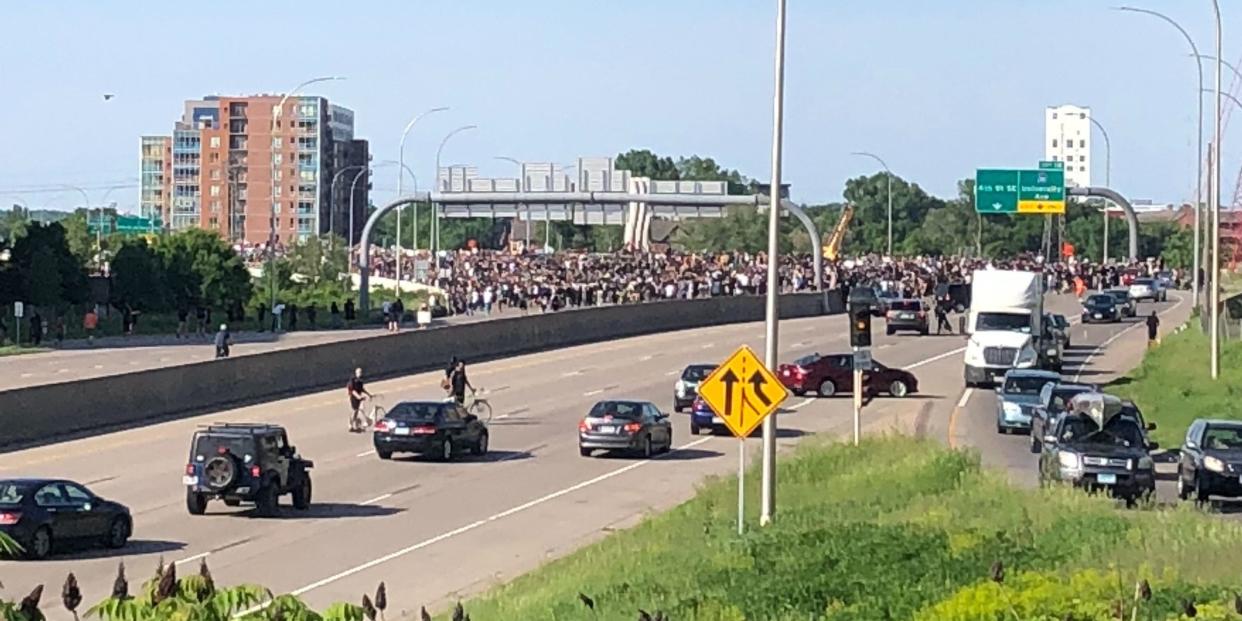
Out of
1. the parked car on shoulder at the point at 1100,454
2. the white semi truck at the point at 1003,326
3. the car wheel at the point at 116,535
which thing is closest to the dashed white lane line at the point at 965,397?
the white semi truck at the point at 1003,326

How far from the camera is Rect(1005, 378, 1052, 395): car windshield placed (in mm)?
45906

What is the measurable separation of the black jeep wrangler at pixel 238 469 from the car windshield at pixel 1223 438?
13.9m

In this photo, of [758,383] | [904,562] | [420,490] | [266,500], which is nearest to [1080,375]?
[420,490]

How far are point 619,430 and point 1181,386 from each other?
756 inches

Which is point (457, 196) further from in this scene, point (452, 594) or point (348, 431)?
point (452, 594)

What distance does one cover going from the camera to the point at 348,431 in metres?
44.3

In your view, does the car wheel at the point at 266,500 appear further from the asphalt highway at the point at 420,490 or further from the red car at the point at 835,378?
the red car at the point at 835,378

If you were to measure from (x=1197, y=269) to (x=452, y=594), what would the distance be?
55.4 meters

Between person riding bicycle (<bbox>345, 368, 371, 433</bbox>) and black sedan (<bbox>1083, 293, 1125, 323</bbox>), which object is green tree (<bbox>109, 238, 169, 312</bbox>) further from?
person riding bicycle (<bbox>345, 368, 371, 433</bbox>)

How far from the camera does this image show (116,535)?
26.3 metres

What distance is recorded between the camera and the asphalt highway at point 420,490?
81.1ft

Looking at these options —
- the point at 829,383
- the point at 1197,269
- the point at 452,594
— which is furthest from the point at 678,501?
the point at 1197,269

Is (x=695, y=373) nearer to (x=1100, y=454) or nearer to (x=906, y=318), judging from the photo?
(x=1100, y=454)

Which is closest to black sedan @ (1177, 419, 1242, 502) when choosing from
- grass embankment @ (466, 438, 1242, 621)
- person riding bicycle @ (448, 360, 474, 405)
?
grass embankment @ (466, 438, 1242, 621)
